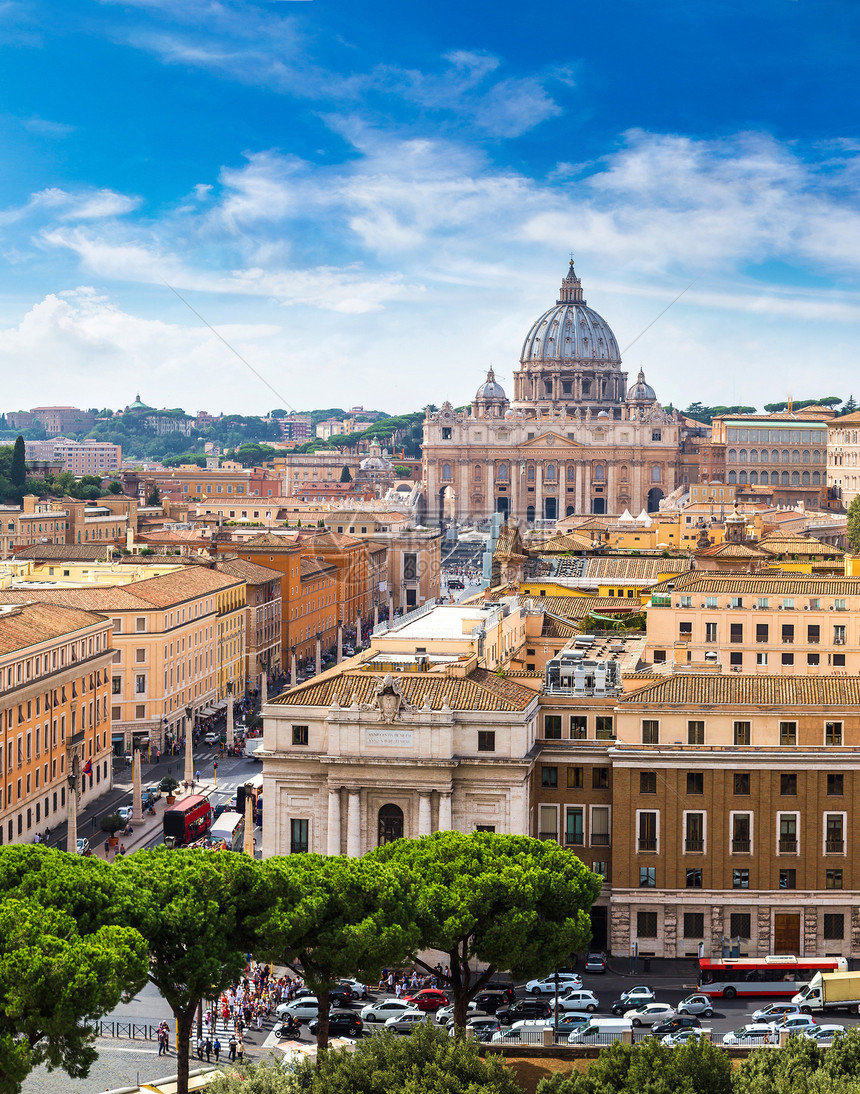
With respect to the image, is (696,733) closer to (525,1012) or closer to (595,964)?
(595,964)

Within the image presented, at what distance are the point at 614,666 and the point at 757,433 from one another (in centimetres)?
14759

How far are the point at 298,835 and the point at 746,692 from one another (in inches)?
368

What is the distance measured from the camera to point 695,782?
122 ft

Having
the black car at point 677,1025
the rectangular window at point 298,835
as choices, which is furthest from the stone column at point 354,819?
the black car at point 677,1025

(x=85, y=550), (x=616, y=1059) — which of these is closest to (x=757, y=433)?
(x=85, y=550)

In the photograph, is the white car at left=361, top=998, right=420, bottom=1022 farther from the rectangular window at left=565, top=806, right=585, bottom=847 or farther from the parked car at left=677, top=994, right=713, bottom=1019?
the rectangular window at left=565, top=806, right=585, bottom=847

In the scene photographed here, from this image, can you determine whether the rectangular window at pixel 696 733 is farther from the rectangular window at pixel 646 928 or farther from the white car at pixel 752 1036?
the white car at pixel 752 1036

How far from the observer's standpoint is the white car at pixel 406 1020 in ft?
102

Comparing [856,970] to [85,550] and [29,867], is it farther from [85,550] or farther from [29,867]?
[85,550]

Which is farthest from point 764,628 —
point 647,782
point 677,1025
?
point 677,1025

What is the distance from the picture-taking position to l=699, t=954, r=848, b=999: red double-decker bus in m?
34.4

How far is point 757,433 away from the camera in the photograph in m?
185

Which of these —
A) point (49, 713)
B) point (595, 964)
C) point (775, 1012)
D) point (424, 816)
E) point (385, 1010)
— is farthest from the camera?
point (49, 713)

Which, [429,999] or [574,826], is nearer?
[429,999]
